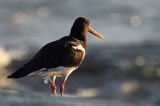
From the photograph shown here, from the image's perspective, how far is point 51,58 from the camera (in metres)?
17.3

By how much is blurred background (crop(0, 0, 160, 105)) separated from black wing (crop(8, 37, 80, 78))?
408 centimetres

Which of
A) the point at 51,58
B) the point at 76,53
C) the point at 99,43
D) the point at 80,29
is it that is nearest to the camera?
the point at 51,58

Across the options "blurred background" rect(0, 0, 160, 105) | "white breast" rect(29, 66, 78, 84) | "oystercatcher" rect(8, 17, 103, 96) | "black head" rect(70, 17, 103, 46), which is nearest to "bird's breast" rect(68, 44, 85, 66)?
"oystercatcher" rect(8, 17, 103, 96)

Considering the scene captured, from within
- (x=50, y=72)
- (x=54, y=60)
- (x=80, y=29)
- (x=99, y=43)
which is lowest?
(x=50, y=72)

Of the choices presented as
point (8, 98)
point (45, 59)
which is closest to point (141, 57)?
point (45, 59)

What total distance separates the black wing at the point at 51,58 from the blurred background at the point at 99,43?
408cm

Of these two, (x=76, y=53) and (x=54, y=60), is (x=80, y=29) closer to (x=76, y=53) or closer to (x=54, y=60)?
(x=76, y=53)

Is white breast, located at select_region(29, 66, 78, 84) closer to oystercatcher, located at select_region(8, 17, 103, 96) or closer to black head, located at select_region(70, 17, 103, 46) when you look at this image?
oystercatcher, located at select_region(8, 17, 103, 96)

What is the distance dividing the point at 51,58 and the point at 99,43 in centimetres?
1374

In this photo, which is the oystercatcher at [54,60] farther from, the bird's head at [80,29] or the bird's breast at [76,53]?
the bird's head at [80,29]

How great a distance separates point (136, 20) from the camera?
119ft

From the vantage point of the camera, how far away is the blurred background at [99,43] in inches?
994

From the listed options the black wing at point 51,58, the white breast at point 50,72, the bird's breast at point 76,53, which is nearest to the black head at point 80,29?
the bird's breast at point 76,53

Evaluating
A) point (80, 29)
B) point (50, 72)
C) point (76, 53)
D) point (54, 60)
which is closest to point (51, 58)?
point (54, 60)
